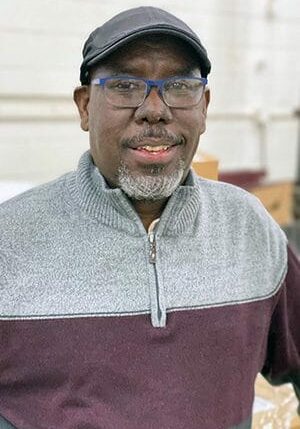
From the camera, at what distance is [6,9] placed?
8.29ft

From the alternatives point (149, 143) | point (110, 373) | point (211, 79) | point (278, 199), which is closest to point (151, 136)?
point (149, 143)

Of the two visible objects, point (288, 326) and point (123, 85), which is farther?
point (288, 326)

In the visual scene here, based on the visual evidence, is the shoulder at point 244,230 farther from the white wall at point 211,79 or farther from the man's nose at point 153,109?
the white wall at point 211,79

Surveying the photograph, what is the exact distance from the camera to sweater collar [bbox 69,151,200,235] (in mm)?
954

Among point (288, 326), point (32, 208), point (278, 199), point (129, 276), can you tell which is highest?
point (32, 208)

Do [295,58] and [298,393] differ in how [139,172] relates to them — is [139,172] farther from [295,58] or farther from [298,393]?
[295,58]

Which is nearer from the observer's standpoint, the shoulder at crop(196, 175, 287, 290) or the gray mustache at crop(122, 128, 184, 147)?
the gray mustache at crop(122, 128, 184, 147)

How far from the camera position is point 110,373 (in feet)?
2.95

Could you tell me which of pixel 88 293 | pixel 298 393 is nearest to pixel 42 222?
pixel 88 293

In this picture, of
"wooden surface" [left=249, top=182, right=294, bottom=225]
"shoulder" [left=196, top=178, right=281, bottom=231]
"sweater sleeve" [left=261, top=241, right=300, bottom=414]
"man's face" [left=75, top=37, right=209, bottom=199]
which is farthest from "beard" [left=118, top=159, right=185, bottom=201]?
"wooden surface" [left=249, top=182, right=294, bottom=225]

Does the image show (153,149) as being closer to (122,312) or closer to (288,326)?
(122,312)

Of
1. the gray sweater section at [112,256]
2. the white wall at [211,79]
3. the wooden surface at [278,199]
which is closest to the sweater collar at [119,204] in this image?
the gray sweater section at [112,256]

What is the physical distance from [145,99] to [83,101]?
15cm

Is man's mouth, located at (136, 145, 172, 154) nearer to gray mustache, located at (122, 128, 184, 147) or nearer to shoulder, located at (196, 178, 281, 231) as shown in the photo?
gray mustache, located at (122, 128, 184, 147)
